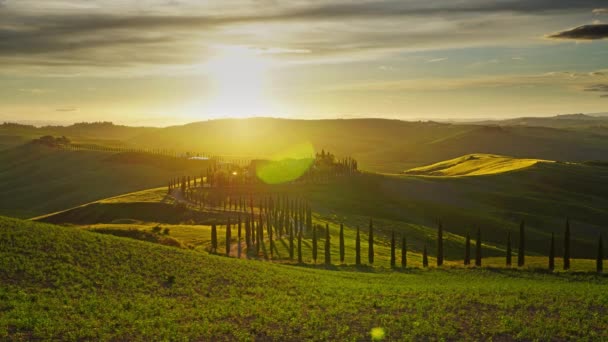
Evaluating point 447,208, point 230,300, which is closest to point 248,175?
point 447,208

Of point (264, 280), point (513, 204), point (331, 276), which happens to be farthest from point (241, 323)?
point (513, 204)

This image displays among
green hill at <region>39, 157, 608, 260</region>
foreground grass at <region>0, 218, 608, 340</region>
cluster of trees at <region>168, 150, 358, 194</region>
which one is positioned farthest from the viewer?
cluster of trees at <region>168, 150, 358, 194</region>

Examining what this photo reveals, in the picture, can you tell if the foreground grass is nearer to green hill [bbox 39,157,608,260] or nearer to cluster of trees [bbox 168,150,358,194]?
green hill [bbox 39,157,608,260]

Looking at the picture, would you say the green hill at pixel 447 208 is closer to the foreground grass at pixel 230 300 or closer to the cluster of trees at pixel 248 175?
the cluster of trees at pixel 248 175

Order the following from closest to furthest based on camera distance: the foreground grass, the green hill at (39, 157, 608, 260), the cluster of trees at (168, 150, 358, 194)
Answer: the foreground grass < the green hill at (39, 157, 608, 260) < the cluster of trees at (168, 150, 358, 194)

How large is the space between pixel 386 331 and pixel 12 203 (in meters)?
186

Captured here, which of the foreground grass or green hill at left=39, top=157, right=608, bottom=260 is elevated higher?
the foreground grass

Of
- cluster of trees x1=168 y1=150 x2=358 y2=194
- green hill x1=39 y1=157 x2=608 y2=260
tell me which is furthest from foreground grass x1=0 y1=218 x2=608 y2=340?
cluster of trees x1=168 y1=150 x2=358 y2=194

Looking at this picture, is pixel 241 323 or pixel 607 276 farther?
pixel 607 276

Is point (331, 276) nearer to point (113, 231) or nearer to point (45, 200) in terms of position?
point (113, 231)

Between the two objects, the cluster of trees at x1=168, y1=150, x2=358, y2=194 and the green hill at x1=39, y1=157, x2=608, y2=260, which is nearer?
the green hill at x1=39, y1=157, x2=608, y2=260

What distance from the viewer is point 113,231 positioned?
8481cm

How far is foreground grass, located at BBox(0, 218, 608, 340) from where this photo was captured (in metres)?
36.3

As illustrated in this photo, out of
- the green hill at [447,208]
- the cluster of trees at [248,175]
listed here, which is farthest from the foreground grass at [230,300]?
the cluster of trees at [248,175]
